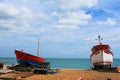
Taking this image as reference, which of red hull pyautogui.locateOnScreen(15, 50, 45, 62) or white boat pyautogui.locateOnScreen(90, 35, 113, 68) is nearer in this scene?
red hull pyautogui.locateOnScreen(15, 50, 45, 62)

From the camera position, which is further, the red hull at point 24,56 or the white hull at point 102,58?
the white hull at point 102,58

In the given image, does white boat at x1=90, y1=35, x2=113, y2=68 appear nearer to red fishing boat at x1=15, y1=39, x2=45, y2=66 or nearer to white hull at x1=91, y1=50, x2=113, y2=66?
white hull at x1=91, y1=50, x2=113, y2=66

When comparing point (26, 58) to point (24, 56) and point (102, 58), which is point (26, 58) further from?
point (102, 58)

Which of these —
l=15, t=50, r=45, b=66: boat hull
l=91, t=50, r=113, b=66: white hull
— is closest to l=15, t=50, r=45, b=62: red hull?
l=15, t=50, r=45, b=66: boat hull

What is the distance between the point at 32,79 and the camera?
18.3 metres

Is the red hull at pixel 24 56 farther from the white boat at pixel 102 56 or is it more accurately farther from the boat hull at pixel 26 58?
the white boat at pixel 102 56

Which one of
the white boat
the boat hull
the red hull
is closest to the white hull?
the white boat

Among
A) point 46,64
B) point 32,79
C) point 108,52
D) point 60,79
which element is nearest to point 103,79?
point 60,79

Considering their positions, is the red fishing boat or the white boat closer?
the red fishing boat

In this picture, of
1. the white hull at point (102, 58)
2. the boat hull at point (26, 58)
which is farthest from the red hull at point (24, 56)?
the white hull at point (102, 58)

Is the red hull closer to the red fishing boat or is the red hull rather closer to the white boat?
the red fishing boat

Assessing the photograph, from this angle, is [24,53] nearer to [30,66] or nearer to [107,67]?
[30,66]

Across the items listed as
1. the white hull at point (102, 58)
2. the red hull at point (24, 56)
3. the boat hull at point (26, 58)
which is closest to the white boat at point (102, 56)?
the white hull at point (102, 58)

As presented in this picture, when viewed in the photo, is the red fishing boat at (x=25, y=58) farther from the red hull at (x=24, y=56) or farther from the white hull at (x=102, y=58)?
the white hull at (x=102, y=58)
